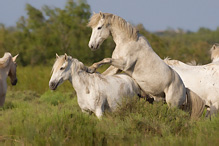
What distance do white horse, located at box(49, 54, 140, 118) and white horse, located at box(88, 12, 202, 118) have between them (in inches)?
14.1

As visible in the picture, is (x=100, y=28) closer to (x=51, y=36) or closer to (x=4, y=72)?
(x=4, y=72)

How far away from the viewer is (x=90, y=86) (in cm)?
654

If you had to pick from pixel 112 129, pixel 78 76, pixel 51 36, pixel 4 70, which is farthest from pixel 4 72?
pixel 51 36

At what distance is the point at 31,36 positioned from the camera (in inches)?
836

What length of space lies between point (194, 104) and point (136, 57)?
1.49m

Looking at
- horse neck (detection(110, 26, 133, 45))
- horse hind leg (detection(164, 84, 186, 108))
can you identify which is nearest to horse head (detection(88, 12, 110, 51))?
horse neck (detection(110, 26, 133, 45))

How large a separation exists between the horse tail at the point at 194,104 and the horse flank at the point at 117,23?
1557mm

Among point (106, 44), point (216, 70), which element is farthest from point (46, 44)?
point (216, 70)

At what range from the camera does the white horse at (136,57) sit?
688 centimetres

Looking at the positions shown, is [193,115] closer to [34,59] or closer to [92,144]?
[92,144]

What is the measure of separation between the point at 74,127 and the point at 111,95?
137 centimetres

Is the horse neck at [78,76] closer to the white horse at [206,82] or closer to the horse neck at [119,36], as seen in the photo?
the horse neck at [119,36]

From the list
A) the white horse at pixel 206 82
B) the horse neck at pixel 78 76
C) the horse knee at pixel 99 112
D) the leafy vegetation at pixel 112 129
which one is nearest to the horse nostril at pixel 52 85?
the horse neck at pixel 78 76

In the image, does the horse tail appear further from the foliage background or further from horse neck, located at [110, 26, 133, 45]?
the foliage background
